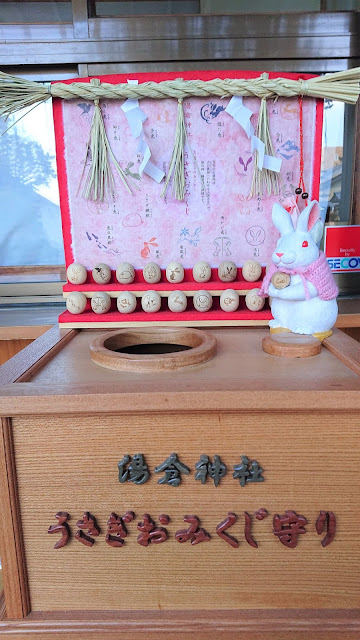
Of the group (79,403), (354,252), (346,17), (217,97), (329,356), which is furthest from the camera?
(354,252)

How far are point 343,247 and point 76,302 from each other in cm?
98

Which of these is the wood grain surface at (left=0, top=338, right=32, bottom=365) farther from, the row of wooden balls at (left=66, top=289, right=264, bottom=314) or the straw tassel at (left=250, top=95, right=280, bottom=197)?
the straw tassel at (left=250, top=95, right=280, bottom=197)

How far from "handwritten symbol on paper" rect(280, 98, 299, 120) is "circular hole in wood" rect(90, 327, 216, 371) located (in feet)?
1.94

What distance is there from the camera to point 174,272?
112 cm

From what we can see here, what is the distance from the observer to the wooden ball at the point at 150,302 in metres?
1.09

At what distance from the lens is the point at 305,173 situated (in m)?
1.12

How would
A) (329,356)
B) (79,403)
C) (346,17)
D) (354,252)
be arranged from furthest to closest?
(354,252) < (346,17) < (329,356) < (79,403)

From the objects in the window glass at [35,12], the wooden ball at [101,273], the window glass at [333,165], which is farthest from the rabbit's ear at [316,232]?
the window glass at [35,12]

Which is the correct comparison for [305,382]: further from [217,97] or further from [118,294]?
[217,97]

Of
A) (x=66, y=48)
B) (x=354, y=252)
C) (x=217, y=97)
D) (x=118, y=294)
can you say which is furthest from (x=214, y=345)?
(x=66, y=48)

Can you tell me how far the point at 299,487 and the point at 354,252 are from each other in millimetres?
1074

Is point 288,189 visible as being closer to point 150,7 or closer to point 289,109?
point 289,109

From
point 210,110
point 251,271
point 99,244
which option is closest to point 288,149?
point 210,110

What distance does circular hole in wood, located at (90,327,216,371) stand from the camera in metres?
0.80
